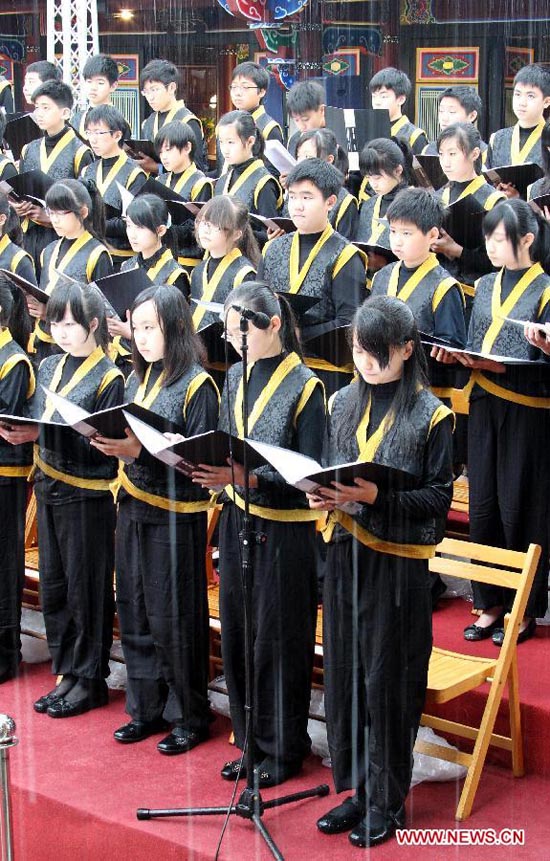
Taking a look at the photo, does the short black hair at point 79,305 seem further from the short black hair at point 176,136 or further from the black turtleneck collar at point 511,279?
the short black hair at point 176,136

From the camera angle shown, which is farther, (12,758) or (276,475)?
(12,758)

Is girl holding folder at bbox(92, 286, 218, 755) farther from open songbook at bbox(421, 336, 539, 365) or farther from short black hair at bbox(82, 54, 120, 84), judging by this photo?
short black hair at bbox(82, 54, 120, 84)

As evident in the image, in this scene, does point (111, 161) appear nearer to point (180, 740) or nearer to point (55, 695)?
point (55, 695)

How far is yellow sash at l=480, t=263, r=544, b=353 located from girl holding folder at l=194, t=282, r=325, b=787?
0.83 m

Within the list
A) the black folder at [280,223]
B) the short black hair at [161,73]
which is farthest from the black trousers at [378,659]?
the short black hair at [161,73]

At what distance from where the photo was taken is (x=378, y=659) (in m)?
4.07

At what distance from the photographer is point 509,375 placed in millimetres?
4902

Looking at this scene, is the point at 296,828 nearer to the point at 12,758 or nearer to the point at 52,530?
the point at 12,758

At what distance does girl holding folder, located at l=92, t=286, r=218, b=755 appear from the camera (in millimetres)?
4633

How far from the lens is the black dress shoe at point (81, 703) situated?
5.09m

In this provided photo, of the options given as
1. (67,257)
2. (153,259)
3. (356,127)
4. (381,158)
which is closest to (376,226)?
(381,158)

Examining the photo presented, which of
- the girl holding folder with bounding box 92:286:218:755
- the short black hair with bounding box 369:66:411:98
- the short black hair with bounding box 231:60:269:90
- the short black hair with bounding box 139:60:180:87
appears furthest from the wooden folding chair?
the short black hair with bounding box 139:60:180:87

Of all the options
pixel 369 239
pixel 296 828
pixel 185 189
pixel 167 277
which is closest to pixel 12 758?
pixel 296 828

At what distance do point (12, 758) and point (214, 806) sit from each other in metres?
0.81
